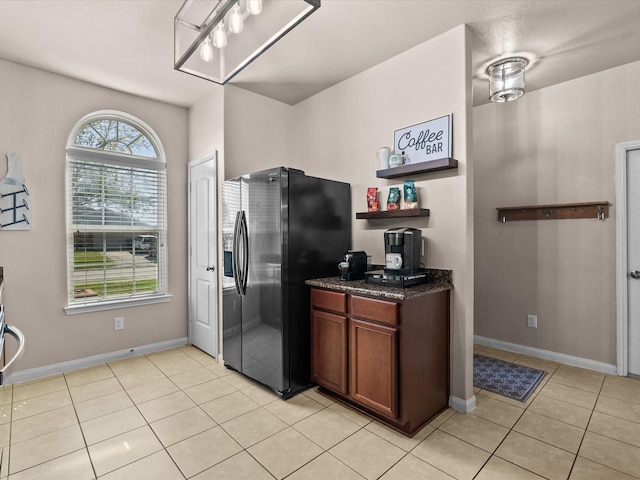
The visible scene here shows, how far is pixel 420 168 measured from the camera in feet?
8.48

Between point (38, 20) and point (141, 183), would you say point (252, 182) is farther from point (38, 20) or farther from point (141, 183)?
point (38, 20)

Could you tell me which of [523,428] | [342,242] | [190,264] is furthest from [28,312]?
[523,428]

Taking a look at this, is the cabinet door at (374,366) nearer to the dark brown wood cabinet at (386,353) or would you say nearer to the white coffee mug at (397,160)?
the dark brown wood cabinet at (386,353)

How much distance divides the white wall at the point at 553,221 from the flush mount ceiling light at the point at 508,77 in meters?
0.75

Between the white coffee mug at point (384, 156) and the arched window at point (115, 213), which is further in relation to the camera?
the arched window at point (115, 213)

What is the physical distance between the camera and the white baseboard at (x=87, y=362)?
10.0 ft

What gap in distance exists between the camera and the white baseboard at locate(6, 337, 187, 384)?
10.0ft

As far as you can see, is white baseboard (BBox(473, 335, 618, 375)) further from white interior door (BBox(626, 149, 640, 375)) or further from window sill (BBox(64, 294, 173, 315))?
window sill (BBox(64, 294, 173, 315))

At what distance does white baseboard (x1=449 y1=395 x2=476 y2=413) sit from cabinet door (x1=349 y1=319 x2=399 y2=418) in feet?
2.07

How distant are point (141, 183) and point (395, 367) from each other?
326 centimetres

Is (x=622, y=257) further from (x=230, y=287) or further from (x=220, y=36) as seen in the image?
(x=220, y=36)

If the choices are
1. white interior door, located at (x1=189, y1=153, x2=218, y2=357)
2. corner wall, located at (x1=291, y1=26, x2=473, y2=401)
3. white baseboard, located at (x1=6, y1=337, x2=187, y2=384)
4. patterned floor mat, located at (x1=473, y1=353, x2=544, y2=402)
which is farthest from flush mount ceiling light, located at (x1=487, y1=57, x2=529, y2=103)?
white baseboard, located at (x1=6, y1=337, x2=187, y2=384)

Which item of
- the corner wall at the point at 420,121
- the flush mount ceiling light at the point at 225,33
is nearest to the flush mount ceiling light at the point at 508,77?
the corner wall at the point at 420,121

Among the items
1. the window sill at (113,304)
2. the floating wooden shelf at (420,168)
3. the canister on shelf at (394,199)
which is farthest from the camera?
the window sill at (113,304)
